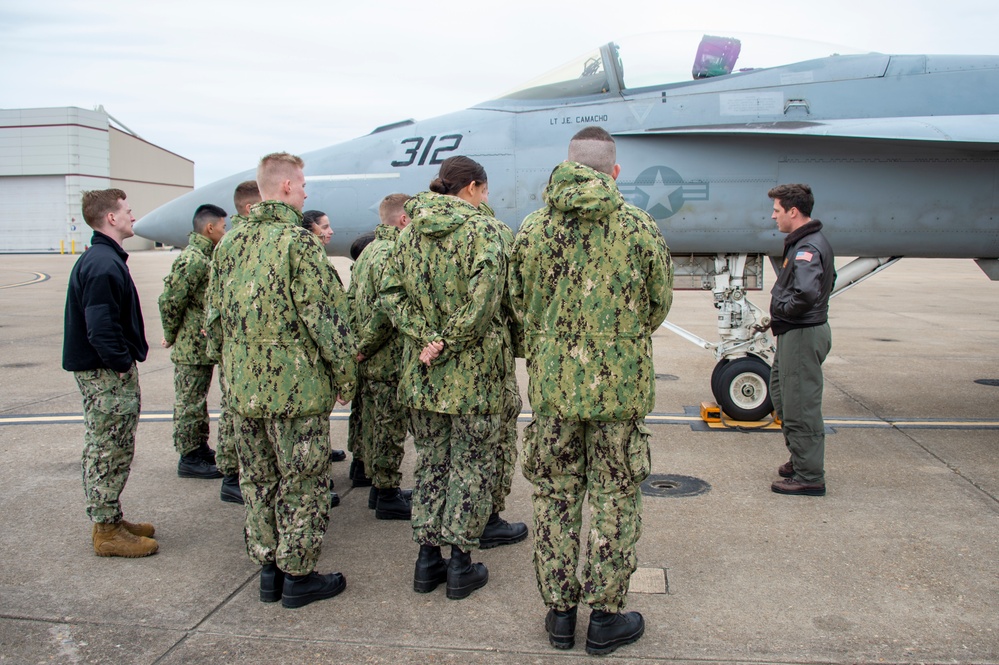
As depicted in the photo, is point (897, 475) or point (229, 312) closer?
point (229, 312)

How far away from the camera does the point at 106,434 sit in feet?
13.1

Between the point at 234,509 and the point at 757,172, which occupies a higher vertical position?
the point at 757,172

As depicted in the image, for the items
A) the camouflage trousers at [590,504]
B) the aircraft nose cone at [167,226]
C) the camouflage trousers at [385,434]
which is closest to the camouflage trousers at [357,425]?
the camouflage trousers at [385,434]

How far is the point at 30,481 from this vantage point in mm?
5191

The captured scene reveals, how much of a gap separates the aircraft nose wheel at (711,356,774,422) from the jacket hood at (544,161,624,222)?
12.2 feet

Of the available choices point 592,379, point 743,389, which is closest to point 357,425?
point 592,379

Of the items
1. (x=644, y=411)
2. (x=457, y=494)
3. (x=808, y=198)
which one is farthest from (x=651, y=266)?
(x=808, y=198)

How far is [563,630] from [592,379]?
3.24 ft

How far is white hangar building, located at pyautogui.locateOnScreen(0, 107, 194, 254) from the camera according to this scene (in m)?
50.0

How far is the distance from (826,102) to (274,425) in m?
5.14

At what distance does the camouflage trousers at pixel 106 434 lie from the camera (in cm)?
398

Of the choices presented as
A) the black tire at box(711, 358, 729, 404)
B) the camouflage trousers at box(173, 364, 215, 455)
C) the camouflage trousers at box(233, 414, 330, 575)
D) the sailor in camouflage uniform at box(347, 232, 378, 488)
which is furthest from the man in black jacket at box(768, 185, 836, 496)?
the camouflage trousers at box(173, 364, 215, 455)

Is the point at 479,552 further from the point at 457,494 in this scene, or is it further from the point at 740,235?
the point at 740,235

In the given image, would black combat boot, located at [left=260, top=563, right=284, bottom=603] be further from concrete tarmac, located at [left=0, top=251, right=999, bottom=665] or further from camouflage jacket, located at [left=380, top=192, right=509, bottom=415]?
camouflage jacket, located at [left=380, top=192, right=509, bottom=415]
